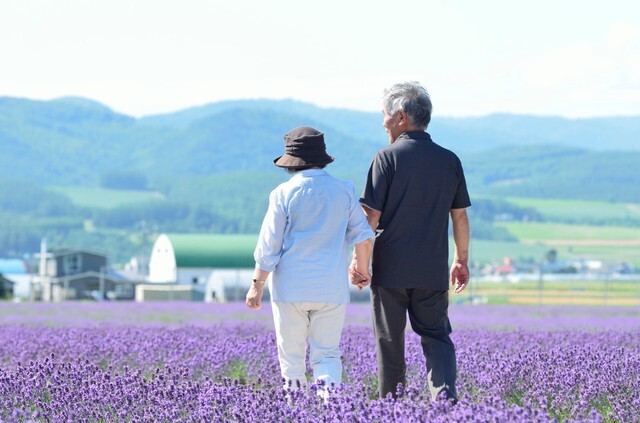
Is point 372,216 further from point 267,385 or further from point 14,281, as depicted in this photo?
point 14,281

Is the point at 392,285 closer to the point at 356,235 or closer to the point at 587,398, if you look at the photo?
the point at 356,235

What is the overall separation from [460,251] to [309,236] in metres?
0.80

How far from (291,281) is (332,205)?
42cm

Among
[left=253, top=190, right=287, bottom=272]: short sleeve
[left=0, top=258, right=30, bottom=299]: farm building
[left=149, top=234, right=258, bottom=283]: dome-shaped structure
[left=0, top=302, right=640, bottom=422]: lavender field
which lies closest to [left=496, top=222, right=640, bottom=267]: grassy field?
[left=0, top=258, right=30, bottom=299]: farm building

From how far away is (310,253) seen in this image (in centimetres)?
580

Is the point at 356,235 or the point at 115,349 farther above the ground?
the point at 356,235

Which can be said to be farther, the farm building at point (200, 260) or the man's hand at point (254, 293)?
the farm building at point (200, 260)

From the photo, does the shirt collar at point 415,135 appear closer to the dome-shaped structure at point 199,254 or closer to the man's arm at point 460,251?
the man's arm at point 460,251

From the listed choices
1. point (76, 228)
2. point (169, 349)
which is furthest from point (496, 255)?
point (169, 349)

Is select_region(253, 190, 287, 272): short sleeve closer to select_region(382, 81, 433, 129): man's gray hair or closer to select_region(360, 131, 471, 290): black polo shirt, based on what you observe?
select_region(360, 131, 471, 290): black polo shirt

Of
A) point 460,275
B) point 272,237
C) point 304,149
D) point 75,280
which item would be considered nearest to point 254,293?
point 272,237

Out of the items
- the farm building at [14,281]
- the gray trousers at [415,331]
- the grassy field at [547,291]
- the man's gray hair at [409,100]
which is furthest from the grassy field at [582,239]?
the man's gray hair at [409,100]

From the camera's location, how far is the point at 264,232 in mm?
5816

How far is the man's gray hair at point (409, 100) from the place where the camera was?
5.85 metres
